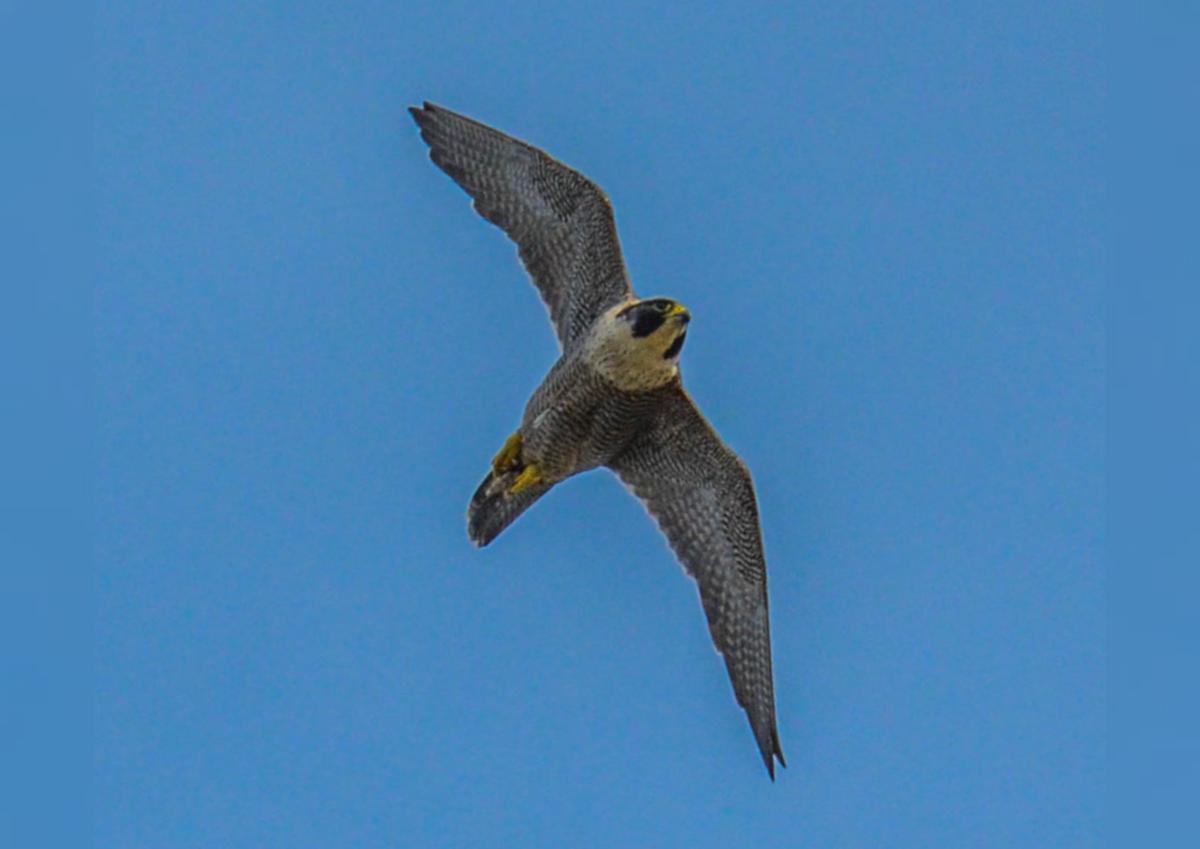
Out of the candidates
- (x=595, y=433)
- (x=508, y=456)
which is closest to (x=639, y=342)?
(x=595, y=433)

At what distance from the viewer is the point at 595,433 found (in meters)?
10.9

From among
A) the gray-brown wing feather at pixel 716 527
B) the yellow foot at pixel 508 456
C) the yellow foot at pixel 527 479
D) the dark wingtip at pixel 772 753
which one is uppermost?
the yellow foot at pixel 508 456

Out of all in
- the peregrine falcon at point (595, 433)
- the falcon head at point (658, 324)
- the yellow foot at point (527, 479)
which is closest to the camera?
the falcon head at point (658, 324)

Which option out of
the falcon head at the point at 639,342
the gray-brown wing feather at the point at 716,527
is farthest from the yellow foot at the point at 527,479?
the falcon head at the point at 639,342

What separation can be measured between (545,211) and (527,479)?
195cm

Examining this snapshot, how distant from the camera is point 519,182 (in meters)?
11.4

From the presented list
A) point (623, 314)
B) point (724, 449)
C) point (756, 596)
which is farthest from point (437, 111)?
point (756, 596)

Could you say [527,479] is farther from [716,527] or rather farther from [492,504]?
[716,527]

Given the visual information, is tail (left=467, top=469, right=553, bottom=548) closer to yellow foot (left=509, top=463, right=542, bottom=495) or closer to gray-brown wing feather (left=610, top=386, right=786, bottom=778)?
yellow foot (left=509, top=463, right=542, bottom=495)

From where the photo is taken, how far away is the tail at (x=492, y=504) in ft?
37.0

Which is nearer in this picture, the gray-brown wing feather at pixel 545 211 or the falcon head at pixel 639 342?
the falcon head at pixel 639 342

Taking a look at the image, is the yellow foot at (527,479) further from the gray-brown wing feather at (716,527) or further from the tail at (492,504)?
the gray-brown wing feather at (716,527)

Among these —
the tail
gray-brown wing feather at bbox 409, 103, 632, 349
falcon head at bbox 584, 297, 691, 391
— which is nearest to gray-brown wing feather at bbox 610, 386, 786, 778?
falcon head at bbox 584, 297, 691, 391

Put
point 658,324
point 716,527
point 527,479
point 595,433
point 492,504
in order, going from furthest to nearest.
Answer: point 716,527 → point 492,504 → point 527,479 → point 595,433 → point 658,324
